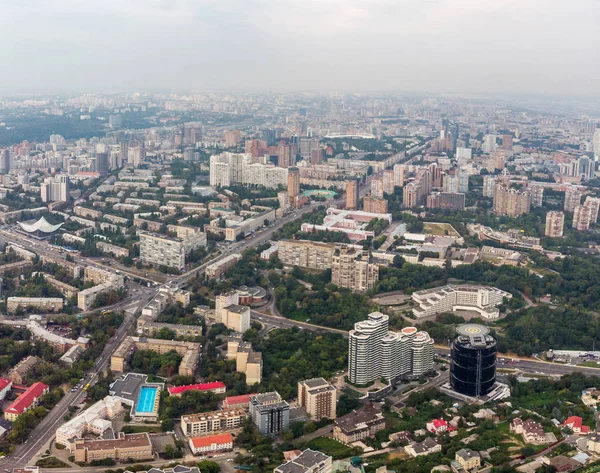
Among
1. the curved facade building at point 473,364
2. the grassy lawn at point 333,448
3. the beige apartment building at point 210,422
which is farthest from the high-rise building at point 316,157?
the grassy lawn at point 333,448

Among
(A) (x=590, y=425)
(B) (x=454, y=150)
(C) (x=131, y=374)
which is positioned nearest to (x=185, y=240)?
(C) (x=131, y=374)

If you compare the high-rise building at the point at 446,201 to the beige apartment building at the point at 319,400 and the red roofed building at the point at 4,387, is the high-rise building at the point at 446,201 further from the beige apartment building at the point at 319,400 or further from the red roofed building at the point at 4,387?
the red roofed building at the point at 4,387

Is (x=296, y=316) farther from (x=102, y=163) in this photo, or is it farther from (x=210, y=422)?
(x=102, y=163)

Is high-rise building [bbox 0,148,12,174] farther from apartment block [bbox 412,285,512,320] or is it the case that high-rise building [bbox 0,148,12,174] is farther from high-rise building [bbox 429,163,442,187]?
apartment block [bbox 412,285,512,320]

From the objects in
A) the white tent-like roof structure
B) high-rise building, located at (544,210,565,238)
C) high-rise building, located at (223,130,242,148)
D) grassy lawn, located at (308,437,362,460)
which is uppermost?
high-rise building, located at (223,130,242,148)

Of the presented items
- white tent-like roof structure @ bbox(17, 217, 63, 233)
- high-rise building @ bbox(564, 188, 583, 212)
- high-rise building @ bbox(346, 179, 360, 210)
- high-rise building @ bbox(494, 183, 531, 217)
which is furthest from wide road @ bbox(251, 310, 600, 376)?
high-rise building @ bbox(564, 188, 583, 212)

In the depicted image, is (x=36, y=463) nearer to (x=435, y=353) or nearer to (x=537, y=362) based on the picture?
(x=435, y=353)

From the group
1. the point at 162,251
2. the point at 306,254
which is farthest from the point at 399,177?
the point at 162,251
